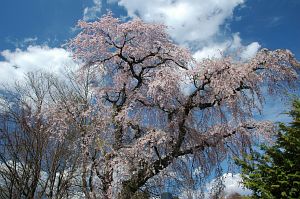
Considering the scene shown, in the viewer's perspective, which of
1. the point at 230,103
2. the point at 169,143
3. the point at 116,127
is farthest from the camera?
the point at 116,127

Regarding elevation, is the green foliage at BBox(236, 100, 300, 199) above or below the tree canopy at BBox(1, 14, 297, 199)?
below

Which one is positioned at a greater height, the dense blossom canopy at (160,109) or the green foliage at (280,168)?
the dense blossom canopy at (160,109)

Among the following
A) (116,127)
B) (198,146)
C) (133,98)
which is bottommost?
(198,146)

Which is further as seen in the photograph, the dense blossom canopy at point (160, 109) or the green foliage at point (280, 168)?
the dense blossom canopy at point (160, 109)

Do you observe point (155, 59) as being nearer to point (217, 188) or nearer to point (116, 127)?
point (116, 127)

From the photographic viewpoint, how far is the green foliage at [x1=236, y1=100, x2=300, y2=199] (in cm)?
690

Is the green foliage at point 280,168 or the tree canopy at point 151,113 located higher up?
the tree canopy at point 151,113

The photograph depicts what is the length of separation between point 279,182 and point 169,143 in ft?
15.7

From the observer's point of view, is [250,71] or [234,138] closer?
[250,71]

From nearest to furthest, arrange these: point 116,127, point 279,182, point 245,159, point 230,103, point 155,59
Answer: point 279,182 < point 245,159 < point 230,103 < point 116,127 < point 155,59

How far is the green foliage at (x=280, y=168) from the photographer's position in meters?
6.90

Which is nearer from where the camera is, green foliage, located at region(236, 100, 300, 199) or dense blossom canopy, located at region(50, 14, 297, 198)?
green foliage, located at region(236, 100, 300, 199)

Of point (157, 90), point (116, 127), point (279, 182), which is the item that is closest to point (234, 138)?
point (157, 90)

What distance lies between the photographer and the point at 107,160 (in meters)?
11.5
